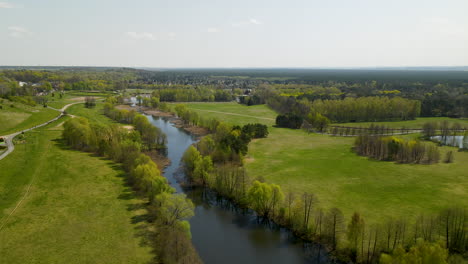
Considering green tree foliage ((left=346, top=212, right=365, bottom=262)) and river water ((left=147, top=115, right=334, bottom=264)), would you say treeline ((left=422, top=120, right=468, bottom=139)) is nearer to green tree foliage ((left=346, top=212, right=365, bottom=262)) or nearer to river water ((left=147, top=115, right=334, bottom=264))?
green tree foliage ((left=346, top=212, right=365, bottom=262))

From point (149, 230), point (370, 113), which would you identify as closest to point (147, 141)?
point (149, 230)

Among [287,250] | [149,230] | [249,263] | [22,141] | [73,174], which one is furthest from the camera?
[22,141]

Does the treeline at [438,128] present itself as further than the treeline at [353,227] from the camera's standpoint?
Yes

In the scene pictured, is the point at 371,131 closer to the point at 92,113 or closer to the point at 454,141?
the point at 454,141

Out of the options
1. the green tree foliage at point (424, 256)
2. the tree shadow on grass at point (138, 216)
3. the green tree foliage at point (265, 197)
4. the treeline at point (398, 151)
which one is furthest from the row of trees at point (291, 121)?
the green tree foliage at point (424, 256)

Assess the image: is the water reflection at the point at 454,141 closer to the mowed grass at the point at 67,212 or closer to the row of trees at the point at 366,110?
the row of trees at the point at 366,110

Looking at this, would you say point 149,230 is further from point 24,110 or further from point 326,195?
point 24,110

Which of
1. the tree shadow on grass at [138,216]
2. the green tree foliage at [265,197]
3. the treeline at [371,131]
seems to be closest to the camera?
the tree shadow on grass at [138,216]
